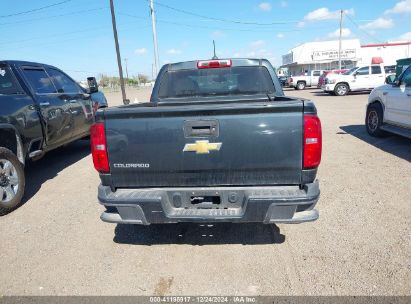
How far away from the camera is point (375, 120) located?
7.81 m

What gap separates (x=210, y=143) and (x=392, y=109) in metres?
6.04

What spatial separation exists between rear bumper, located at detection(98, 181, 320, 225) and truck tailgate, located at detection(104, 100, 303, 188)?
0.08 metres

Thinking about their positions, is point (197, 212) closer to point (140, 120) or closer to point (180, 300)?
point (180, 300)

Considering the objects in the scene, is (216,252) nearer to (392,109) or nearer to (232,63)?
(232,63)

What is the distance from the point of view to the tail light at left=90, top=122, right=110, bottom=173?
271 centimetres

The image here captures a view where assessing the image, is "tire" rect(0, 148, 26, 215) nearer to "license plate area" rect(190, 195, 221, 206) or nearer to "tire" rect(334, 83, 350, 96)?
"license plate area" rect(190, 195, 221, 206)

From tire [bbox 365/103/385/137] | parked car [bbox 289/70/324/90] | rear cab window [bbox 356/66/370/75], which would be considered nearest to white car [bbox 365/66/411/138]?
tire [bbox 365/103/385/137]

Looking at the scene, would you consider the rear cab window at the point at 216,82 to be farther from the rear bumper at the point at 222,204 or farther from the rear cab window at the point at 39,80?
the rear cab window at the point at 39,80

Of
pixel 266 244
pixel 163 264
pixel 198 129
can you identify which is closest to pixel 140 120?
pixel 198 129

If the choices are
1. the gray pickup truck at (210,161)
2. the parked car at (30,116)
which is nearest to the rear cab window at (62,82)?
the parked car at (30,116)

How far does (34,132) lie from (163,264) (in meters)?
3.32

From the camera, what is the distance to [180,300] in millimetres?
2500

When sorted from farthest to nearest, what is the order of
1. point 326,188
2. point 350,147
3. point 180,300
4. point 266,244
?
point 350,147
point 326,188
point 266,244
point 180,300

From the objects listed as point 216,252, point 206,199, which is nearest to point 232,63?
point 206,199
